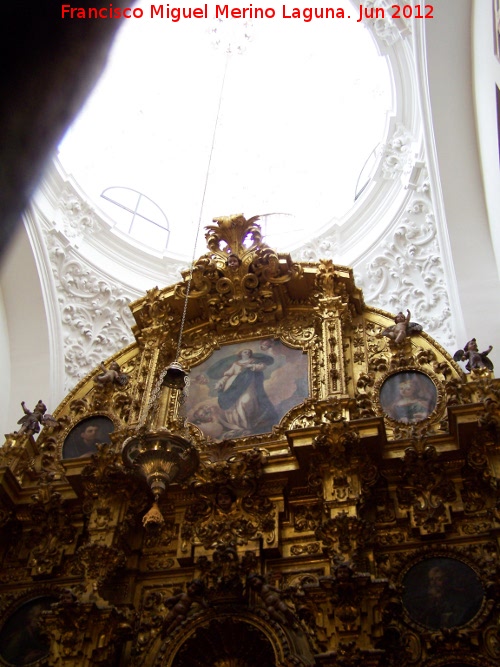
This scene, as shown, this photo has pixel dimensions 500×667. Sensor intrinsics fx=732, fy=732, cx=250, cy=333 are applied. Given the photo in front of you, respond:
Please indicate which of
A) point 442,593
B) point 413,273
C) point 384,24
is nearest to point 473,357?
point 413,273

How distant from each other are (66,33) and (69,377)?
10.3 meters

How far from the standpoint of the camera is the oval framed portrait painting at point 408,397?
27.7 feet

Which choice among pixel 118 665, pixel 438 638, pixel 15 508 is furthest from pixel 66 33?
pixel 15 508

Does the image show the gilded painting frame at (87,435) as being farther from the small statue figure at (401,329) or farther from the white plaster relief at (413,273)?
the white plaster relief at (413,273)

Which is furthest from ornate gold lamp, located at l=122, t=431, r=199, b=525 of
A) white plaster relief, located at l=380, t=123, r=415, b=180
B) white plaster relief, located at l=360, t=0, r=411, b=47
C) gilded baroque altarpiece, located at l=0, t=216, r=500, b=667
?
white plaster relief, located at l=360, t=0, r=411, b=47

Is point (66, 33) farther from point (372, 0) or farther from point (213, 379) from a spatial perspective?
point (372, 0)

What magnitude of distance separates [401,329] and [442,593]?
3.47m

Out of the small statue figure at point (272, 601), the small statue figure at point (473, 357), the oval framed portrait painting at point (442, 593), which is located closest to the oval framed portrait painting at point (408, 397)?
the small statue figure at point (473, 357)

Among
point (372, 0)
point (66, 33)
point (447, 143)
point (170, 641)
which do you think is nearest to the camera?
point (66, 33)

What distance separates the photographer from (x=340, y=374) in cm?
884

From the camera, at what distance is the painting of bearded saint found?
907cm

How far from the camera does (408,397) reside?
862 centimetres

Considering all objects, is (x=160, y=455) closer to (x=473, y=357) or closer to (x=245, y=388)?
(x=245, y=388)

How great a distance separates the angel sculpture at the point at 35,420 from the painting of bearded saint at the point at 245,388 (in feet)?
6.13
